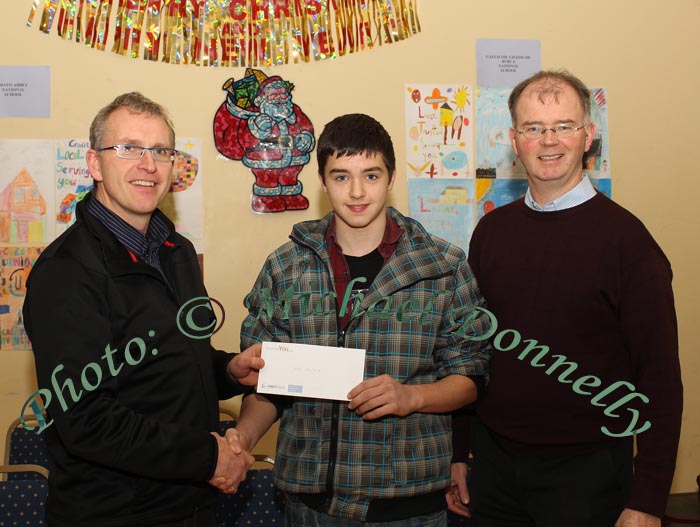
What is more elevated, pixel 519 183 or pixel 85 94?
pixel 85 94

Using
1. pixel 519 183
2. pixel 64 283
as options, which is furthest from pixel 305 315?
pixel 519 183

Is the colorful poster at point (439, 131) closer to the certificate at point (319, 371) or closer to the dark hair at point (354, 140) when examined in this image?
the dark hair at point (354, 140)

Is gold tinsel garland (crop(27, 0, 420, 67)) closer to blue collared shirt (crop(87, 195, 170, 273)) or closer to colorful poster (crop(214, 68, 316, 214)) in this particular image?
colorful poster (crop(214, 68, 316, 214))

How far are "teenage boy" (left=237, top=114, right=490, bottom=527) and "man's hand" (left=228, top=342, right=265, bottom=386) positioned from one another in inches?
3.3

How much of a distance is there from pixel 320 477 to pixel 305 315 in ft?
1.39

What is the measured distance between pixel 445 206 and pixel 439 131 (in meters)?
0.38

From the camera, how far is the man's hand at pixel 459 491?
Result: 7.12ft

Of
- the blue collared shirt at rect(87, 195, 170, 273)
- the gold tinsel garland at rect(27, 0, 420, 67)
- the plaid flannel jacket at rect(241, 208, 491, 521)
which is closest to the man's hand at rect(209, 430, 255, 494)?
the plaid flannel jacket at rect(241, 208, 491, 521)

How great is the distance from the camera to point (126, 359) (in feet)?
5.54

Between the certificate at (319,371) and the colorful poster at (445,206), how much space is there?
1803 mm

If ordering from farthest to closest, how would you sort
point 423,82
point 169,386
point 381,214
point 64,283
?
1. point 423,82
2. point 381,214
3. point 169,386
4. point 64,283

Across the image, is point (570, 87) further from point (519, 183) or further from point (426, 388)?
point (519, 183)

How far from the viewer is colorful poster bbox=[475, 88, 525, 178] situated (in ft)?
11.5

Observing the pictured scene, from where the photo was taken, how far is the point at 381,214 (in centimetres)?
194
